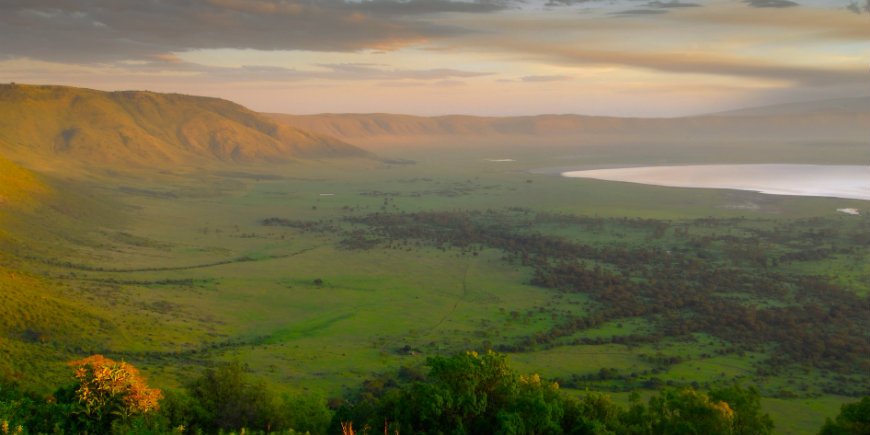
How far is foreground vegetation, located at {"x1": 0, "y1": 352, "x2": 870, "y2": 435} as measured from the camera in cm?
2706

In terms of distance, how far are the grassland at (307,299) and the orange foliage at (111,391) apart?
14305 mm

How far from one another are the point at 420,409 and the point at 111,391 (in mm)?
12186

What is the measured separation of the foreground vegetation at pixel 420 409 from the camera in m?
27.1

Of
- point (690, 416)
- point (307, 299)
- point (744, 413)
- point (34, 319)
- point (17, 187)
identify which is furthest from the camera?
point (17, 187)

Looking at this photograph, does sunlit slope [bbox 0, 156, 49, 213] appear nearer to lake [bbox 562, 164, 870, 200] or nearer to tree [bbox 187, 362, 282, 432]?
tree [bbox 187, 362, 282, 432]

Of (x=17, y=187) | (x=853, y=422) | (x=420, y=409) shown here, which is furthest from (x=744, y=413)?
(x=17, y=187)

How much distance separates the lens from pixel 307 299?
74.3 meters

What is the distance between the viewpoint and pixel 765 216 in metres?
124

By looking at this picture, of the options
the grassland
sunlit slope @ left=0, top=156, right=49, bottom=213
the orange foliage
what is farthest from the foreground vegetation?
sunlit slope @ left=0, top=156, right=49, bottom=213

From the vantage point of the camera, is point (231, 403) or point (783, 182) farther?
point (783, 182)

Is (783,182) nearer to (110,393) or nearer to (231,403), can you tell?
(231,403)

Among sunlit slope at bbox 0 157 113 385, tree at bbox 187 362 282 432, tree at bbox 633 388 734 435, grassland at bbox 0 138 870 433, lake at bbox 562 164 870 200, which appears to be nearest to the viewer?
tree at bbox 633 388 734 435

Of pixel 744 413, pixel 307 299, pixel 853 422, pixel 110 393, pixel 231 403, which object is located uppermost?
pixel 110 393

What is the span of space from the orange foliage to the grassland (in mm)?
14305
